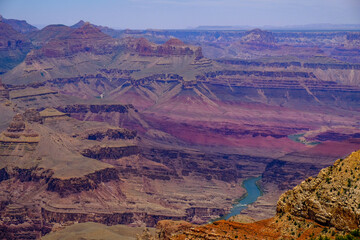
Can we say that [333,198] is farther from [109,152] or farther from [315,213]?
[109,152]

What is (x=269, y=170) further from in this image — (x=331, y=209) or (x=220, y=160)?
(x=331, y=209)

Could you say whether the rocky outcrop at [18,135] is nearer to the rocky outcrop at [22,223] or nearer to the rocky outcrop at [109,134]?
the rocky outcrop at [109,134]

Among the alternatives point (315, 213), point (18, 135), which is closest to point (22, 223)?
point (18, 135)

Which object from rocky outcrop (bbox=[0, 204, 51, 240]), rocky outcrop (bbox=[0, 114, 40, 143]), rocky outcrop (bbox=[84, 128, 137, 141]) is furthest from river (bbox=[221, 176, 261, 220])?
rocky outcrop (bbox=[0, 114, 40, 143])

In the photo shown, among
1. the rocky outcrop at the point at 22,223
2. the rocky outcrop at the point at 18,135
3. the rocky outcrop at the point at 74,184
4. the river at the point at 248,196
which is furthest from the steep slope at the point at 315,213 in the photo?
the rocky outcrop at the point at 18,135

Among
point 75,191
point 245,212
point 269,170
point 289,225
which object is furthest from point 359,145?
point 289,225

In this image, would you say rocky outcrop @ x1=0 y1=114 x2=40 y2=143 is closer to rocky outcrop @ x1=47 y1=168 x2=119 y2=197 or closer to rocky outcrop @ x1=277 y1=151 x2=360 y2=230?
rocky outcrop @ x1=47 y1=168 x2=119 y2=197
